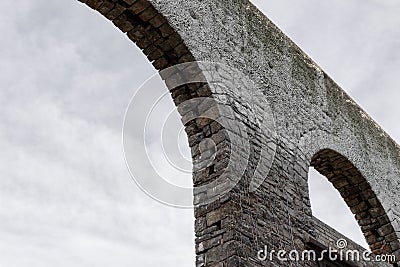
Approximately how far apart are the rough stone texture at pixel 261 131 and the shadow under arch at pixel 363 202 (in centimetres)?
1

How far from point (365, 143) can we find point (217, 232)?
3524 mm

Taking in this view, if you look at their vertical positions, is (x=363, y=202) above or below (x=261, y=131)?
above

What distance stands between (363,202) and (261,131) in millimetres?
2535

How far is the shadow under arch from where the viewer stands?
21.9 ft

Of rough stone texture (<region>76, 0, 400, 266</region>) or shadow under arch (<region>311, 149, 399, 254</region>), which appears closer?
rough stone texture (<region>76, 0, 400, 266</region>)

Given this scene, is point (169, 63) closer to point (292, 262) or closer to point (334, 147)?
point (292, 262)

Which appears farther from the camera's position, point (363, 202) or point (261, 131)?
point (363, 202)

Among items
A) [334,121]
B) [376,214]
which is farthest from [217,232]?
[376,214]

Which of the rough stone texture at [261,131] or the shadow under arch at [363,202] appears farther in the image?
the shadow under arch at [363,202]

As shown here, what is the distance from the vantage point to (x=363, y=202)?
6.91 meters

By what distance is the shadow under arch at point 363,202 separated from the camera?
6.66 m

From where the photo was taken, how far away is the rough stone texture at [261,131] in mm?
4398

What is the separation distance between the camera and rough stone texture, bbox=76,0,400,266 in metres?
4.40

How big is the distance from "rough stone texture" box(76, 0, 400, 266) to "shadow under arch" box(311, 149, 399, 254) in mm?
13
